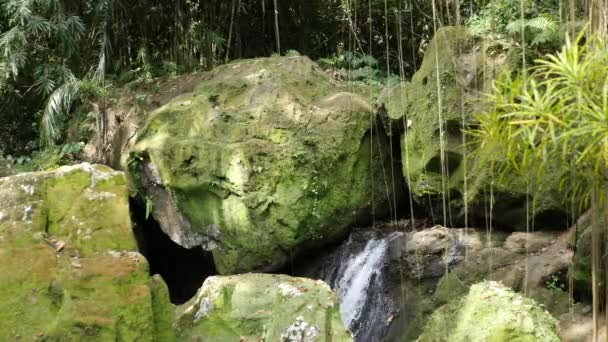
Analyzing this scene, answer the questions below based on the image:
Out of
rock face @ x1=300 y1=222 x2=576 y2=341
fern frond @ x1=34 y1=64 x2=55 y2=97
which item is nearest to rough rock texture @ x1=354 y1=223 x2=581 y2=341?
rock face @ x1=300 y1=222 x2=576 y2=341

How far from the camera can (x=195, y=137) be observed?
5801 mm

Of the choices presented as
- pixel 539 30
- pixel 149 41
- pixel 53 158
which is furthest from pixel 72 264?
pixel 149 41

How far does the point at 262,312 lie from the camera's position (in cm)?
367

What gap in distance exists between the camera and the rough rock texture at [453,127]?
4.92 m

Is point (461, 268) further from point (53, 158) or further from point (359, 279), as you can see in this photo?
point (53, 158)

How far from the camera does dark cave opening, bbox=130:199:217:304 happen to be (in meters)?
6.56

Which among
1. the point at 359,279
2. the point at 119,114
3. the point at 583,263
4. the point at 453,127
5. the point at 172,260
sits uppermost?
the point at 119,114

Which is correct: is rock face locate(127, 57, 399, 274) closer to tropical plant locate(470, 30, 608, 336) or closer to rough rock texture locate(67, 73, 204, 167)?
rough rock texture locate(67, 73, 204, 167)

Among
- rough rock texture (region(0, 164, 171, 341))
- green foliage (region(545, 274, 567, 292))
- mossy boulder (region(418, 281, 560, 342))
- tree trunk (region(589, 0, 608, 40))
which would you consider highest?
tree trunk (region(589, 0, 608, 40))

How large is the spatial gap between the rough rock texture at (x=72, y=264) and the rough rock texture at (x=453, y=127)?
2537mm

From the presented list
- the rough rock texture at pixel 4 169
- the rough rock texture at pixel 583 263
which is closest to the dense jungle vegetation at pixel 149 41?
the rough rock texture at pixel 4 169

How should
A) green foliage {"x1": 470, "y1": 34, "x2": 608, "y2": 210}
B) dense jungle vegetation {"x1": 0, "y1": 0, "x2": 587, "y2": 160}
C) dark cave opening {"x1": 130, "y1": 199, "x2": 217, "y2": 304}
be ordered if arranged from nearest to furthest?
green foliage {"x1": 470, "y1": 34, "x2": 608, "y2": 210}
dark cave opening {"x1": 130, "y1": 199, "x2": 217, "y2": 304}
dense jungle vegetation {"x1": 0, "y1": 0, "x2": 587, "y2": 160}

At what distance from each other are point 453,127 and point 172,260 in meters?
3.49

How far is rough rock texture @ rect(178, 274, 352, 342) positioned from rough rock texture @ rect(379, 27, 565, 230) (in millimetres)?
1830
